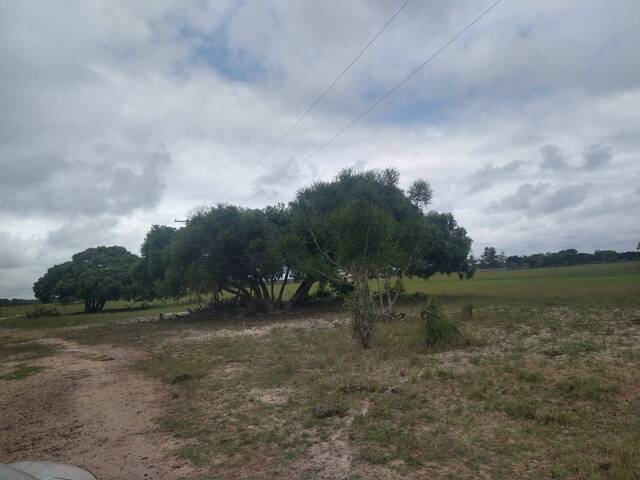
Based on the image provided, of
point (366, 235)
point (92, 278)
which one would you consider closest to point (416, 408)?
point (366, 235)

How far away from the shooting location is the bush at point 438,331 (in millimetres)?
11234

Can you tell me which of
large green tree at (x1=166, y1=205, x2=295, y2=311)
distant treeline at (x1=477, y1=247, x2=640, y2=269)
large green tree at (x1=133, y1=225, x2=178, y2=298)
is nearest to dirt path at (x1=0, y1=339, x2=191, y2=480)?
large green tree at (x1=166, y1=205, x2=295, y2=311)

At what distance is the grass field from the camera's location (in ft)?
15.0

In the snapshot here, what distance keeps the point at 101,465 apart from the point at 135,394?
3777mm

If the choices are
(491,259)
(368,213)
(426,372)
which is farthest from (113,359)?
(491,259)

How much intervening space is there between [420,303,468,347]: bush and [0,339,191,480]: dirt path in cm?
661

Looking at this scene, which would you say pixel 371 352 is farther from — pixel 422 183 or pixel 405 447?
pixel 422 183

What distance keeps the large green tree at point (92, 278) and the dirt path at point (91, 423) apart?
113ft

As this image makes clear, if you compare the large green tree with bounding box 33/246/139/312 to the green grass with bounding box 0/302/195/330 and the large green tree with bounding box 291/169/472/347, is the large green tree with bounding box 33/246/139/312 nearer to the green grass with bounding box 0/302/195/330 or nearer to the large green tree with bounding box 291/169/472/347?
the green grass with bounding box 0/302/195/330

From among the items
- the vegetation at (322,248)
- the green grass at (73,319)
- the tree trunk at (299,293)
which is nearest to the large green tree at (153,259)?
the vegetation at (322,248)

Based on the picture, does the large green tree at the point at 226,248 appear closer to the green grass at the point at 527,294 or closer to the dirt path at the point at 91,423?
the green grass at the point at 527,294

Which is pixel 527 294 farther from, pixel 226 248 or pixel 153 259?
pixel 153 259

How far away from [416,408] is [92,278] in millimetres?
46459

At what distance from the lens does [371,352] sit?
439 inches
